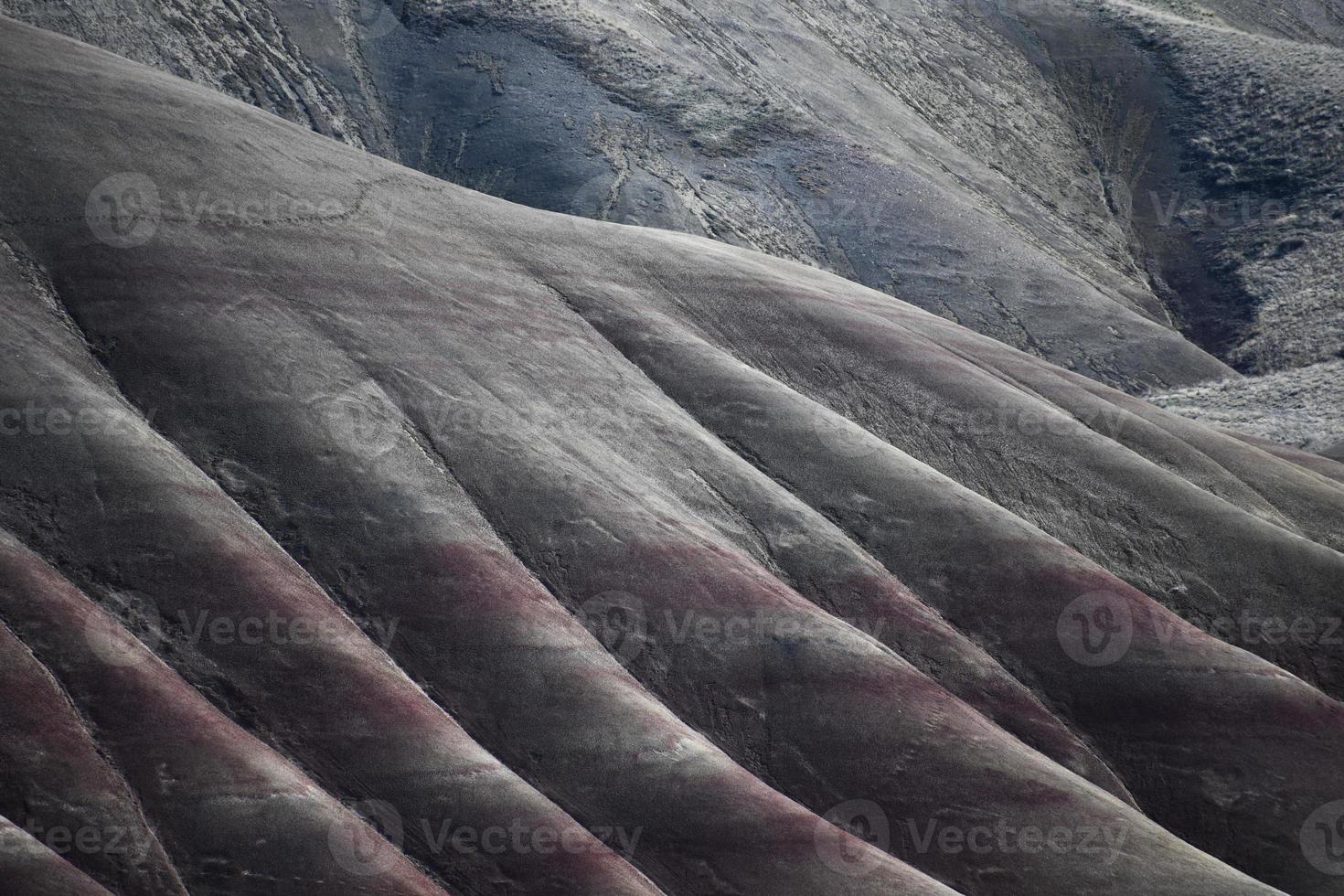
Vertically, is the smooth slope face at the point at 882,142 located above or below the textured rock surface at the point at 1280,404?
above

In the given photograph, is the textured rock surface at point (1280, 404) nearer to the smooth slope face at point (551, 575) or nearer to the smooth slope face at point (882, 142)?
the smooth slope face at point (882, 142)

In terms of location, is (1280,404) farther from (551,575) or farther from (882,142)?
(551,575)

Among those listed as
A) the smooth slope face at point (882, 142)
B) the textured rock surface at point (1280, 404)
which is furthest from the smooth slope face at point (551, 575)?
the smooth slope face at point (882, 142)

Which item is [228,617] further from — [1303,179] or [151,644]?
[1303,179]

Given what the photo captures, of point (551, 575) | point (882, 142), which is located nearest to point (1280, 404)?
point (882, 142)

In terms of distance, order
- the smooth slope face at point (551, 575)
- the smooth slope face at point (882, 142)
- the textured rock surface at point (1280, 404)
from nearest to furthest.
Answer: the smooth slope face at point (551, 575) → the textured rock surface at point (1280, 404) → the smooth slope face at point (882, 142)

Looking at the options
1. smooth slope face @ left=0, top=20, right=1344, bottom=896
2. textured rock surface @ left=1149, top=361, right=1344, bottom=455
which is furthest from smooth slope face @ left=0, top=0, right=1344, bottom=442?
smooth slope face @ left=0, top=20, right=1344, bottom=896

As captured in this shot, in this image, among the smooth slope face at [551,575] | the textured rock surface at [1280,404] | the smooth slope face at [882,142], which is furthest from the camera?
the smooth slope face at [882,142]

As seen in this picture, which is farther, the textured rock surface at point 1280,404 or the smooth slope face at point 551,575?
the textured rock surface at point 1280,404

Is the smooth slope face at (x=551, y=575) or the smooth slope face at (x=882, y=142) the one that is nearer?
the smooth slope face at (x=551, y=575)

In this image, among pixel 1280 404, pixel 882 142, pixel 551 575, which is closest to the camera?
pixel 551 575
